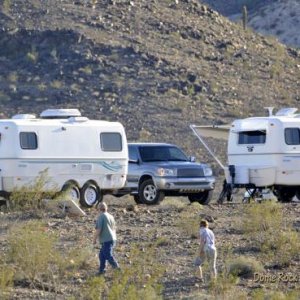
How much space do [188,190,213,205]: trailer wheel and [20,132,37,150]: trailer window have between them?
5.83 metres

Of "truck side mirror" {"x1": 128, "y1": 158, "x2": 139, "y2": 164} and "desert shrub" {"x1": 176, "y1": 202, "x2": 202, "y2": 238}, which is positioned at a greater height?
"truck side mirror" {"x1": 128, "y1": 158, "x2": 139, "y2": 164}

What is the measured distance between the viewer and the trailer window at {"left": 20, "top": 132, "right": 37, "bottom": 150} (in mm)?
29406

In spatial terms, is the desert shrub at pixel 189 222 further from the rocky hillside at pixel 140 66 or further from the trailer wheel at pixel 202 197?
the rocky hillside at pixel 140 66

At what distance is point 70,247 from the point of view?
22859 mm

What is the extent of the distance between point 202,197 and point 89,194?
4151mm

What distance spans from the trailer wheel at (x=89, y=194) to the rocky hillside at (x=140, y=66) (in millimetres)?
20037

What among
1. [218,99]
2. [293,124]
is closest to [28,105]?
[218,99]

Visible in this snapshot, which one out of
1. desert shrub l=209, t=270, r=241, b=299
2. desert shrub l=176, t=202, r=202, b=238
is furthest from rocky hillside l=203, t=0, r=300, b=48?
desert shrub l=209, t=270, r=241, b=299

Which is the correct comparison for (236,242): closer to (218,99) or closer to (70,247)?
(70,247)

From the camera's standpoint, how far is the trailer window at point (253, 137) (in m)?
33.3

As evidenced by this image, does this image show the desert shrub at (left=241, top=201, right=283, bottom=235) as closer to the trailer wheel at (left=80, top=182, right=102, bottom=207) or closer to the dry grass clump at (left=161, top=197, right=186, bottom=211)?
the dry grass clump at (left=161, top=197, right=186, bottom=211)

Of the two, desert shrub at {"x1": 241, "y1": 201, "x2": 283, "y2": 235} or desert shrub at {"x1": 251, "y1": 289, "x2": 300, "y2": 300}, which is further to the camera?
desert shrub at {"x1": 241, "y1": 201, "x2": 283, "y2": 235}

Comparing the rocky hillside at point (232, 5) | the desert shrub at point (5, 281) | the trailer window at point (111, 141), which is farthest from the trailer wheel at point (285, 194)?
the rocky hillside at point (232, 5)

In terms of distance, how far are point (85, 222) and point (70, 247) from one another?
3.96 meters
